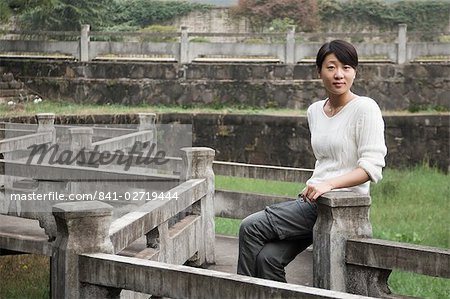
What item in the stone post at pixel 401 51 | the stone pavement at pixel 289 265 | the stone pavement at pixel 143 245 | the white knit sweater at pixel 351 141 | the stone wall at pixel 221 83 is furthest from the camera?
the stone post at pixel 401 51

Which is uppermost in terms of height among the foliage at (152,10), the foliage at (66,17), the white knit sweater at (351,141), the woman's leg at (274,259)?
the foliage at (152,10)

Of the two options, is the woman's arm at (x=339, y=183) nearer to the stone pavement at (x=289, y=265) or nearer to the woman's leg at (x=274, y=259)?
the woman's leg at (x=274, y=259)

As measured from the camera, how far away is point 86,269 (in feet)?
13.8

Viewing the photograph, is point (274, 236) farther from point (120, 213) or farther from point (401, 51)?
point (401, 51)

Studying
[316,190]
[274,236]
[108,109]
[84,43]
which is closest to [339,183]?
[316,190]

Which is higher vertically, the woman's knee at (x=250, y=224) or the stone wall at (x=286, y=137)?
the woman's knee at (x=250, y=224)

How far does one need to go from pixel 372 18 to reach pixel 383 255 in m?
31.5

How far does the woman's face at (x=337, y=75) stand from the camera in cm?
436

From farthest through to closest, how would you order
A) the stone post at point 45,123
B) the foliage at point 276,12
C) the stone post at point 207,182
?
the foliage at point 276,12, the stone post at point 45,123, the stone post at point 207,182

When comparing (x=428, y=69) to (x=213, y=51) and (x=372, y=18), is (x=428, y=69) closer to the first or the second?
(x=213, y=51)

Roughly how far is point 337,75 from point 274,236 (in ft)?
2.87

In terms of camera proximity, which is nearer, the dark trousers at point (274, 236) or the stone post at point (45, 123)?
the dark trousers at point (274, 236)

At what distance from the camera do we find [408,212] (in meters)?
12.6

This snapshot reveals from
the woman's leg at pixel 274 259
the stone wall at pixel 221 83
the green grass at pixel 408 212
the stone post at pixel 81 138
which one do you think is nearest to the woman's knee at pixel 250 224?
the woman's leg at pixel 274 259
